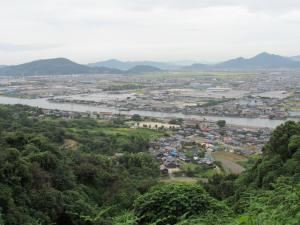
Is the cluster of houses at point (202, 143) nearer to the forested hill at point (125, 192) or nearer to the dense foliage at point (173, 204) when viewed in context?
the forested hill at point (125, 192)

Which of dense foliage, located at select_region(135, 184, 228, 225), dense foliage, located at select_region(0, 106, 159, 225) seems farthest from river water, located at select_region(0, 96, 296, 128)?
dense foliage, located at select_region(135, 184, 228, 225)

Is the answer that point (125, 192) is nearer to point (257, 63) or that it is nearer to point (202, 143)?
point (202, 143)

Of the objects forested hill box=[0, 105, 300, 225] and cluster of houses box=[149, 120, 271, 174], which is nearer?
forested hill box=[0, 105, 300, 225]

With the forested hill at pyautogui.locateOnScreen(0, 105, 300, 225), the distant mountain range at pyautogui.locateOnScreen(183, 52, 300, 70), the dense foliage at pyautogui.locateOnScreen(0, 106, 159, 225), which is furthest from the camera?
the distant mountain range at pyautogui.locateOnScreen(183, 52, 300, 70)

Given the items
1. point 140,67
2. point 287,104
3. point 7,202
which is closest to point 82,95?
point 287,104

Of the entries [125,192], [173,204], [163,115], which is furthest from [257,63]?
[173,204]

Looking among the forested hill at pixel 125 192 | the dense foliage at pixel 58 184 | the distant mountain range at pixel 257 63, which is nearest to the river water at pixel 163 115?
the dense foliage at pixel 58 184

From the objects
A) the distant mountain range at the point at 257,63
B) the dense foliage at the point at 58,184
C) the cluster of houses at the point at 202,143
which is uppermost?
the distant mountain range at the point at 257,63

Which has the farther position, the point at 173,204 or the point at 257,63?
the point at 257,63

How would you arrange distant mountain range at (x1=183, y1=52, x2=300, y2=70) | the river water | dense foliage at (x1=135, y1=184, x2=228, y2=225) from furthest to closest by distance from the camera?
1. distant mountain range at (x1=183, y1=52, x2=300, y2=70)
2. the river water
3. dense foliage at (x1=135, y1=184, x2=228, y2=225)

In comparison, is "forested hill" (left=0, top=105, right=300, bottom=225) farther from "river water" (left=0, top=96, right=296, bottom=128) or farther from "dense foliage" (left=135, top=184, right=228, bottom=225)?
"river water" (left=0, top=96, right=296, bottom=128)
